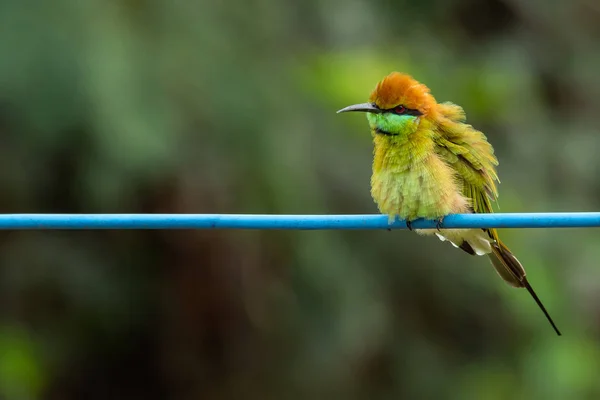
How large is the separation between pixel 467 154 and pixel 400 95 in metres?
0.30

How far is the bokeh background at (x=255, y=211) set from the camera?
3.63 metres

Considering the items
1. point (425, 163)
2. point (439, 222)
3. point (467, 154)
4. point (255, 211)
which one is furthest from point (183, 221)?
point (255, 211)

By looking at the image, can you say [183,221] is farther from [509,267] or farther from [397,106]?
[509,267]

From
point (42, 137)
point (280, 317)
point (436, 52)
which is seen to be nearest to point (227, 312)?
point (280, 317)

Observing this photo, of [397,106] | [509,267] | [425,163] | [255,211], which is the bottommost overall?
[509,267]

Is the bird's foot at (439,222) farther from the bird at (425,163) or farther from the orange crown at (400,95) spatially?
the orange crown at (400,95)

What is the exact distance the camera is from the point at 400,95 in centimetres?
308

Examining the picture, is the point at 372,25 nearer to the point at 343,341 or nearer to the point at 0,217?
the point at 343,341

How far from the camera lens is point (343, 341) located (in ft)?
13.6

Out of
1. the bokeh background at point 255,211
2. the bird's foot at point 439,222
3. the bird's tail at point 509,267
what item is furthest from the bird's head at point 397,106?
the bokeh background at point 255,211

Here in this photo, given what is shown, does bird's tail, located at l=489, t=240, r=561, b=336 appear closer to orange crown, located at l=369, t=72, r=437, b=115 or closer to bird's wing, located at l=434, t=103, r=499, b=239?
bird's wing, located at l=434, t=103, r=499, b=239

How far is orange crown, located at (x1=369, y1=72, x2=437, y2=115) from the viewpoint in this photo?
3078mm

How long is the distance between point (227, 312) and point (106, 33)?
52.4 inches

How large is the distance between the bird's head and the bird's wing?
3.5 inches
